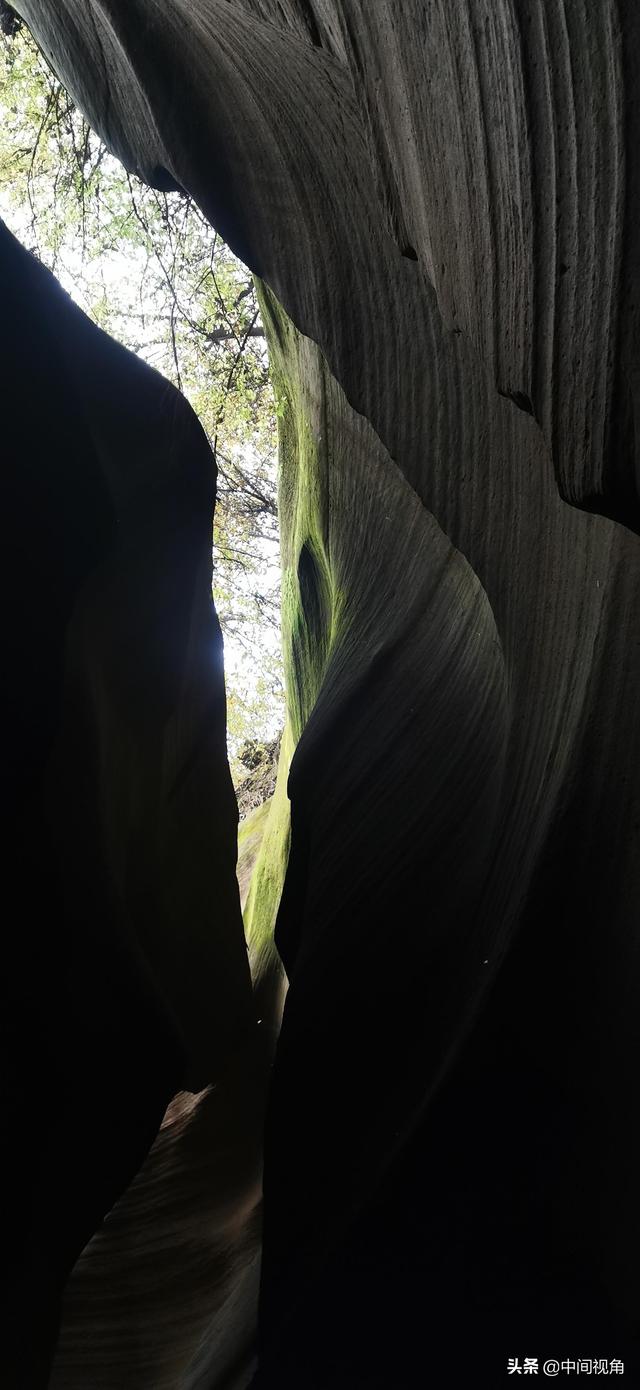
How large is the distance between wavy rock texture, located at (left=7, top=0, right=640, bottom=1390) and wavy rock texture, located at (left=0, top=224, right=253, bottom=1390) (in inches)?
13.8

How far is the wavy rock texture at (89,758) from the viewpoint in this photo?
1566 millimetres

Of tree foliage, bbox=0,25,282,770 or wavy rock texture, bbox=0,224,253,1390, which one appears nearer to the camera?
wavy rock texture, bbox=0,224,253,1390

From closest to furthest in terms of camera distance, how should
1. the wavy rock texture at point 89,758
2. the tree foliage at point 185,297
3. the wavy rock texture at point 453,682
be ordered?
the wavy rock texture at point 453,682, the wavy rock texture at point 89,758, the tree foliage at point 185,297

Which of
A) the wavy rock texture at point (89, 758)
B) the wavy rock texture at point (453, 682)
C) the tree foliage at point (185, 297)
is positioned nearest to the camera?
the wavy rock texture at point (453, 682)

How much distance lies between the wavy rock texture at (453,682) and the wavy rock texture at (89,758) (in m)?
0.35

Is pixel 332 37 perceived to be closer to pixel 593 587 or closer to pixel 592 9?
pixel 592 9

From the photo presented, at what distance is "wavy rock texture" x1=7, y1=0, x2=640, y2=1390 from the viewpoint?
1.22 metres

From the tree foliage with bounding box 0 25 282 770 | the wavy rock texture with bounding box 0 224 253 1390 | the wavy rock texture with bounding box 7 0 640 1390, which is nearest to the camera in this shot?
the wavy rock texture with bounding box 7 0 640 1390

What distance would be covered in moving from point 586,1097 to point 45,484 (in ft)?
4.14

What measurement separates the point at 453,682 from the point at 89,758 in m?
0.78

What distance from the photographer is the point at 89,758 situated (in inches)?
69.8

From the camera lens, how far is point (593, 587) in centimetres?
154

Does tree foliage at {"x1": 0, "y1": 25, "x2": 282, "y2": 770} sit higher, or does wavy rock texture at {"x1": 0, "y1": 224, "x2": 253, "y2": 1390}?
tree foliage at {"x1": 0, "y1": 25, "x2": 282, "y2": 770}

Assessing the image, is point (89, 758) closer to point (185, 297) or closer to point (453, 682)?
point (453, 682)
